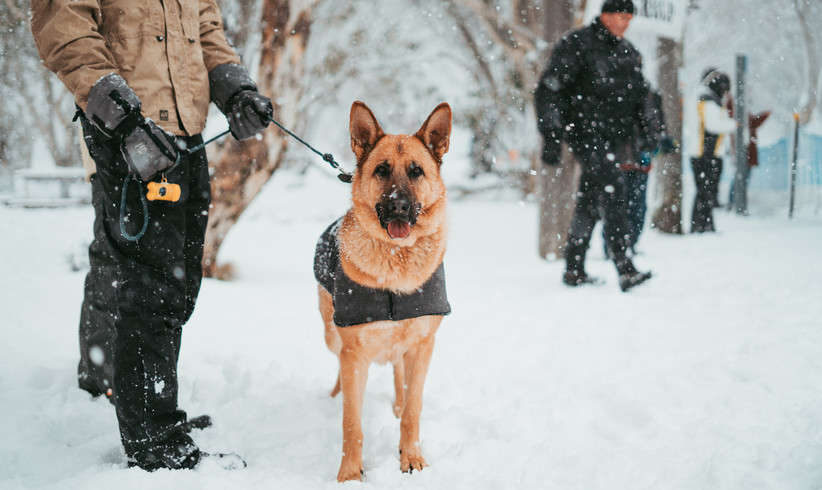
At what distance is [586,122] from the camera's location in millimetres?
4418

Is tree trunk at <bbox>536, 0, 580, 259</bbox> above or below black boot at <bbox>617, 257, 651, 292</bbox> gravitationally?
above

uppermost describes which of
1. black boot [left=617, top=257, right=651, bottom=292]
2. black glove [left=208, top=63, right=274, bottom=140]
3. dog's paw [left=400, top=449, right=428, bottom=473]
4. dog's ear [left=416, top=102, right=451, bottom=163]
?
black glove [left=208, top=63, right=274, bottom=140]

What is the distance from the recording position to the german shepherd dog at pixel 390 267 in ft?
6.51

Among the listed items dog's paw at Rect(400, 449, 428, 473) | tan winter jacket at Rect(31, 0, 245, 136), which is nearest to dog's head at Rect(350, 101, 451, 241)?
tan winter jacket at Rect(31, 0, 245, 136)

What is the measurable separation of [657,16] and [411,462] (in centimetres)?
652

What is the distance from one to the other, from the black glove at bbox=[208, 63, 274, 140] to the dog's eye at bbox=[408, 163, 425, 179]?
63 cm

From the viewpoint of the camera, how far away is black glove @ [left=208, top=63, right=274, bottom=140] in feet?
6.61

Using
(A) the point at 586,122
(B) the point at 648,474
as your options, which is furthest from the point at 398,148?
(A) the point at 586,122

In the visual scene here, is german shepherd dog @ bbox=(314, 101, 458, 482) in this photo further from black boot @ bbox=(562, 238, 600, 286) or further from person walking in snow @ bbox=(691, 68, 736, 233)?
person walking in snow @ bbox=(691, 68, 736, 233)

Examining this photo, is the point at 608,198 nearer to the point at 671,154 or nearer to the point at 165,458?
the point at 165,458

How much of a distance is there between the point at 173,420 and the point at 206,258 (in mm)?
3074

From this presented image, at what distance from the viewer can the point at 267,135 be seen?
4.66m

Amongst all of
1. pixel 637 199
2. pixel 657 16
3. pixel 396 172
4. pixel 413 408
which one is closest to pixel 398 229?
pixel 396 172

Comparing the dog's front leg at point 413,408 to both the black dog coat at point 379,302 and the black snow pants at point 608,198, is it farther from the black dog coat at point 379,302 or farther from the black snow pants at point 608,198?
the black snow pants at point 608,198
